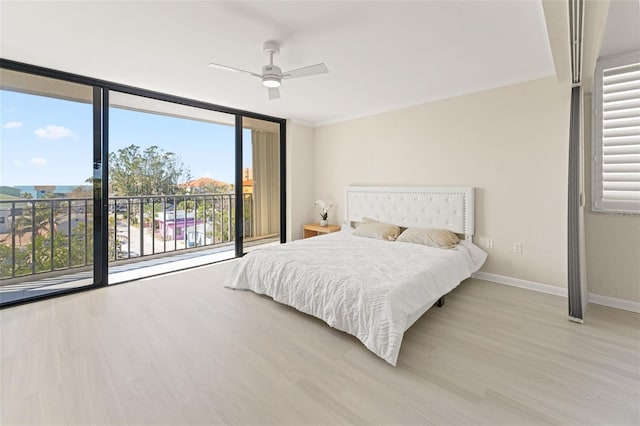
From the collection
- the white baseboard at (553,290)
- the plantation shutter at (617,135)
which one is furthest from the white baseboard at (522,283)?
the plantation shutter at (617,135)

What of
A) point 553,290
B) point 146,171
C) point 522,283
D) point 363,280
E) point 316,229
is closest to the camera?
point 363,280

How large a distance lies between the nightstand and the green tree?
2334mm

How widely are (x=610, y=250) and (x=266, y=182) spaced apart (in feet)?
16.0

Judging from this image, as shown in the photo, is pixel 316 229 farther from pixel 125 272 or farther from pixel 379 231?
pixel 125 272

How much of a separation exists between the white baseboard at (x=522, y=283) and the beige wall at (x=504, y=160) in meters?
0.05

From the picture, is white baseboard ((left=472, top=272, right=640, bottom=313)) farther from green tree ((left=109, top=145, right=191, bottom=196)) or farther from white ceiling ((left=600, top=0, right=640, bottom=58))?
green tree ((left=109, top=145, right=191, bottom=196))

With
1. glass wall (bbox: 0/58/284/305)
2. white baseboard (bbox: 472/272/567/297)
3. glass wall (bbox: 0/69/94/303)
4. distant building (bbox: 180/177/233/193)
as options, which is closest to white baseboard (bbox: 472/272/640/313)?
white baseboard (bbox: 472/272/567/297)

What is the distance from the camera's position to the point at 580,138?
7.92 ft

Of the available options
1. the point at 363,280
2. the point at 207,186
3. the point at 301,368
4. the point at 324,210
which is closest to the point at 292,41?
the point at 363,280

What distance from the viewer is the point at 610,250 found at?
2812 millimetres

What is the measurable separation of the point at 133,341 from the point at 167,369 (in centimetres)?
55

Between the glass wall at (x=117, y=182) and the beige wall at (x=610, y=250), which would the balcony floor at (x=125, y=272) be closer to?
the glass wall at (x=117, y=182)

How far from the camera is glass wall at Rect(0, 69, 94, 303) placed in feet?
9.64

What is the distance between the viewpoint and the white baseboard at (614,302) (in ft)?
8.89
